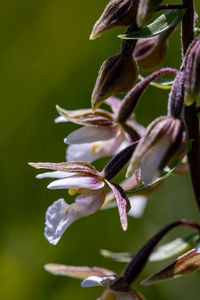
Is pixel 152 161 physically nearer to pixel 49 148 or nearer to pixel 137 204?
pixel 137 204

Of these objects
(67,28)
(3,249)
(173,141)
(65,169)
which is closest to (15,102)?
(67,28)

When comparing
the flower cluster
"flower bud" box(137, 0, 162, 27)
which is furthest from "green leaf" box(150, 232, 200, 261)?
"flower bud" box(137, 0, 162, 27)

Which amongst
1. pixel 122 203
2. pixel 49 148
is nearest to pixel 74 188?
pixel 122 203

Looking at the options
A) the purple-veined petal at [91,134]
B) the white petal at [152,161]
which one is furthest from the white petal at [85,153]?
the white petal at [152,161]

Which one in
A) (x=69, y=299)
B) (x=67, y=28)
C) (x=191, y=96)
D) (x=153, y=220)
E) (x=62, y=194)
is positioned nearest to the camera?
(x=191, y=96)

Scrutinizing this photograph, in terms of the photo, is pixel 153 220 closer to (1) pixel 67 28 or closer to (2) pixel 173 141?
(1) pixel 67 28
